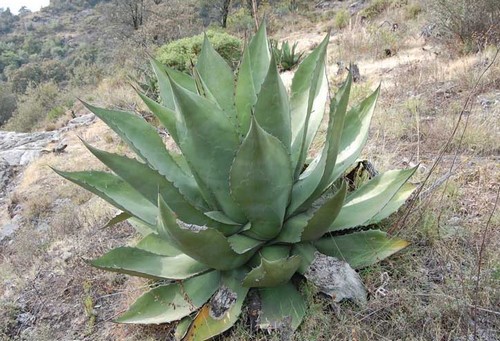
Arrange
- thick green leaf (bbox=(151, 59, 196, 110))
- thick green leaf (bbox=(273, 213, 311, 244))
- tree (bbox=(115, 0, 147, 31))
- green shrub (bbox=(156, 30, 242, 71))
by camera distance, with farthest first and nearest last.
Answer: tree (bbox=(115, 0, 147, 31)) → green shrub (bbox=(156, 30, 242, 71)) → thick green leaf (bbox=(151, 59, 196, 110)) → thick green leaf (bbox=(273, 213, 311, 244))

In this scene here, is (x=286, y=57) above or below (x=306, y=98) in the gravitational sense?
below

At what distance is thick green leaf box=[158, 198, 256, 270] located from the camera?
1496 millimetres

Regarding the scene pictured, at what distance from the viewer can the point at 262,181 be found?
1700 millimetres

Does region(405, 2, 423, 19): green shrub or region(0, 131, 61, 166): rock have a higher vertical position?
region(405, 2, 423, 19): green shrub

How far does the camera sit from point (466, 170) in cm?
259

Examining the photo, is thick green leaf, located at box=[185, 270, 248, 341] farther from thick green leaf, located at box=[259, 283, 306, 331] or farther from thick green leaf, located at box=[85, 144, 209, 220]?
thick green leaf, located at box=[85, 144, 209, 220]

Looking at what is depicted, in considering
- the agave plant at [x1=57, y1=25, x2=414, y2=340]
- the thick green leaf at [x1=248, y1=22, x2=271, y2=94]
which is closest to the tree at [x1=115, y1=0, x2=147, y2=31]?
the thick green leaf at [x1=248, y1=22, x2=271, y2=94]

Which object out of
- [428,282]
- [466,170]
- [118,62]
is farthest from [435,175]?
[118,62]

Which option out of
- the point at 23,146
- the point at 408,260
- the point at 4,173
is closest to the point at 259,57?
the point at 408,260

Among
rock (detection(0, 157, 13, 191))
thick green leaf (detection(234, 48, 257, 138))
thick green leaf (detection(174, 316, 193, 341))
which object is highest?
thick green leaf (detection(234, 48, 257, 138))

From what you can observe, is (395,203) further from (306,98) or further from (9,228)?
(9,228)

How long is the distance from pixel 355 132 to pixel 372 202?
17.1 inches

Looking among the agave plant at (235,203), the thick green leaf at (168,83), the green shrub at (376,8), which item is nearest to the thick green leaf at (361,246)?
the agave plant at (235,203)

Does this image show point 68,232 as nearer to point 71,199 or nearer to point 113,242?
point 113,242
